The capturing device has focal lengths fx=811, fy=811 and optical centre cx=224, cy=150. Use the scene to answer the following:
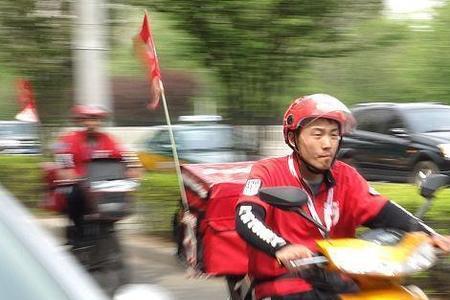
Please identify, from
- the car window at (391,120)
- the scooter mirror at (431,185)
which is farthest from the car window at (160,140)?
the scooter mirror at (431,185)

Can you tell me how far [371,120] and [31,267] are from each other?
566 inches

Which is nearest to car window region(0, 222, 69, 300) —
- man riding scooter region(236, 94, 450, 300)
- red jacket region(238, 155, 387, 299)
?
man riding scooter region(236, 94, 450, 300)

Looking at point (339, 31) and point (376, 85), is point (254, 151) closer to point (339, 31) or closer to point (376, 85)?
point (339, 31)

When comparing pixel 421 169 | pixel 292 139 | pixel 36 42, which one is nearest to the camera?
pixel 292 139

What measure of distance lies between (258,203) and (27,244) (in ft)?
4.34

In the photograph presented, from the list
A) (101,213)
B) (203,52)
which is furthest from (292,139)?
(203,52)

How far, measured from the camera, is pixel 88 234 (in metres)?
6.50

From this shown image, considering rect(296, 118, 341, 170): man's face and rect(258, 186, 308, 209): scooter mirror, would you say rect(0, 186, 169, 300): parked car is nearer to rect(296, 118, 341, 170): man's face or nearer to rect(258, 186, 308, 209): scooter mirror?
rect(258, 186, 308, 209): scooter mirror

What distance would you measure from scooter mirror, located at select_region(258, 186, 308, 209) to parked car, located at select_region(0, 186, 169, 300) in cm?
94

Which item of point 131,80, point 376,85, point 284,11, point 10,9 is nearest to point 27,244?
point 284,11

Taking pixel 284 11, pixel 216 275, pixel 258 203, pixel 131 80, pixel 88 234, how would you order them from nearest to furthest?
pixel 258 203 → pixel 216 275 → pixel 88 234 → pixel 284 11 → pixel 131 80

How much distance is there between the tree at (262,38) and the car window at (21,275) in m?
6.09

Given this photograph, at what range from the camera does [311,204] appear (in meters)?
3.67

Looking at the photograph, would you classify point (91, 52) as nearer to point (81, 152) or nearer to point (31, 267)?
point (81, 152)
